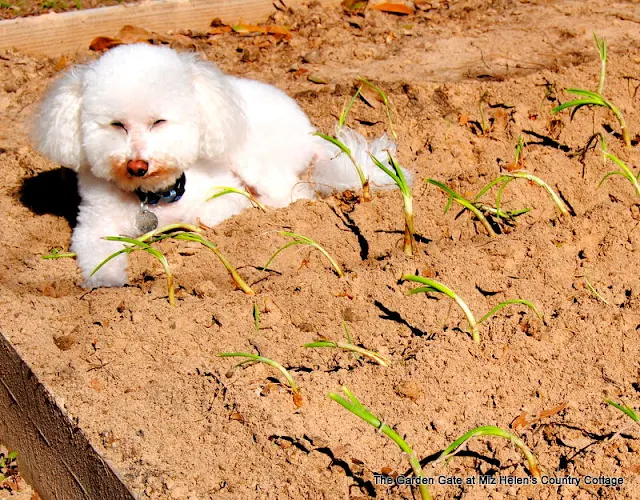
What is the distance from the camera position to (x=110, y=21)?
5.29 m

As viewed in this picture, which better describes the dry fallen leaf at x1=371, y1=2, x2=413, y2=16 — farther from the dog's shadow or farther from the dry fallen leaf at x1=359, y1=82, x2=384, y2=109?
the dog's shadow

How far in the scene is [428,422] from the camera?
233 centimetres

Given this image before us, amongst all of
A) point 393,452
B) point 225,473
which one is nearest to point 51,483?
point 225,473

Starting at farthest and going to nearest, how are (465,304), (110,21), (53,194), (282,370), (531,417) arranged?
1. (110,21)
2. (53,194)
3. (465,304)
4. (282,370)
5. (531,417)

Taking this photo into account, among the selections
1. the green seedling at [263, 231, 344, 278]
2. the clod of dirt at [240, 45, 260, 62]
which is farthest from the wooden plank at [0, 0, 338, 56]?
the green seedling at [263, 231, 344, 278]

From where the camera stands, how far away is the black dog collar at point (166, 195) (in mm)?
3480

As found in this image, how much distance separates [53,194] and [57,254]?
68cm

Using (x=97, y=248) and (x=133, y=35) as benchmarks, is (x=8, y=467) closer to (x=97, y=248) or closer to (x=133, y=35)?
(x=97, y=248)

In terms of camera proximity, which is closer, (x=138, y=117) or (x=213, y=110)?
(x=138, y=117)

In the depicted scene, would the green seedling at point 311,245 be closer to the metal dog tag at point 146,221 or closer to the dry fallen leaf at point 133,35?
the metal dog tag at point 146,221

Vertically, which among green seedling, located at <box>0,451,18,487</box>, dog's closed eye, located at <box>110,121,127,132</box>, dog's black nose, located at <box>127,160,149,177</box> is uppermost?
dog's closed eye, located at <box>110,121,127,132</box>

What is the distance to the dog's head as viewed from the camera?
122 inches

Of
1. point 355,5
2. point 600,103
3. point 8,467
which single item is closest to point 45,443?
point 8,467

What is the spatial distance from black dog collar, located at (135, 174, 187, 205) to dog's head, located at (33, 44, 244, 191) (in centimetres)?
9
